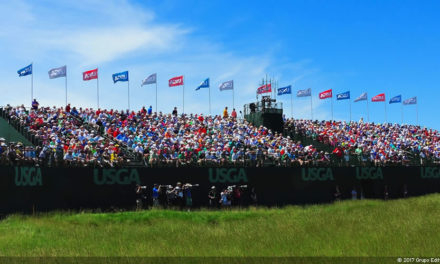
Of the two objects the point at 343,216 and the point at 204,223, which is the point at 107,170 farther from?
the point at 343,216

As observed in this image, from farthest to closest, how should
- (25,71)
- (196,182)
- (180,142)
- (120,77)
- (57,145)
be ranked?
1. (120,77)
2. (25,71)
3. (180,142)
4. (196,182)
5. (57,145)

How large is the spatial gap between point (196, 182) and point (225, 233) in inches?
439

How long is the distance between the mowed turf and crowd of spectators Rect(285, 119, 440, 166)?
13.7 metres

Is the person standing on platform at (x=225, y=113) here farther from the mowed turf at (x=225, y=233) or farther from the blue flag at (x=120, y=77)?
the mowed turf at (x=225, y=233)

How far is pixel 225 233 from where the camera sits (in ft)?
69.1

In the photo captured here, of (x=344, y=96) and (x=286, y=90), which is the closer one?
(x=286, y=90)

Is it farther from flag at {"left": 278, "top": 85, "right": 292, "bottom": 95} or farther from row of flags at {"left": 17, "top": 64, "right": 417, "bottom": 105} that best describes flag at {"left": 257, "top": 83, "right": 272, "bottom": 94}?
flag at {"left": 278, "top": 85, "right": 292, "bottom": 95}

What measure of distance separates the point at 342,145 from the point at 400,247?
97.0 ft

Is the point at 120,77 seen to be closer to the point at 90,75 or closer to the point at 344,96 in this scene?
the point at 90,75

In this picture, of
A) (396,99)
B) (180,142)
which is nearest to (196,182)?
(180,142)

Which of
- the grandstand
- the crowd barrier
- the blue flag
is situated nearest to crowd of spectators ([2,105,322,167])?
the grandstand

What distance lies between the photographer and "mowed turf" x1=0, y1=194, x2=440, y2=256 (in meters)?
16.4

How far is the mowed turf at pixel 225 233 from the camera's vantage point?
53.7 feet

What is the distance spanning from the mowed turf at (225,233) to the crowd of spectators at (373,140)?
13680 millimetres
